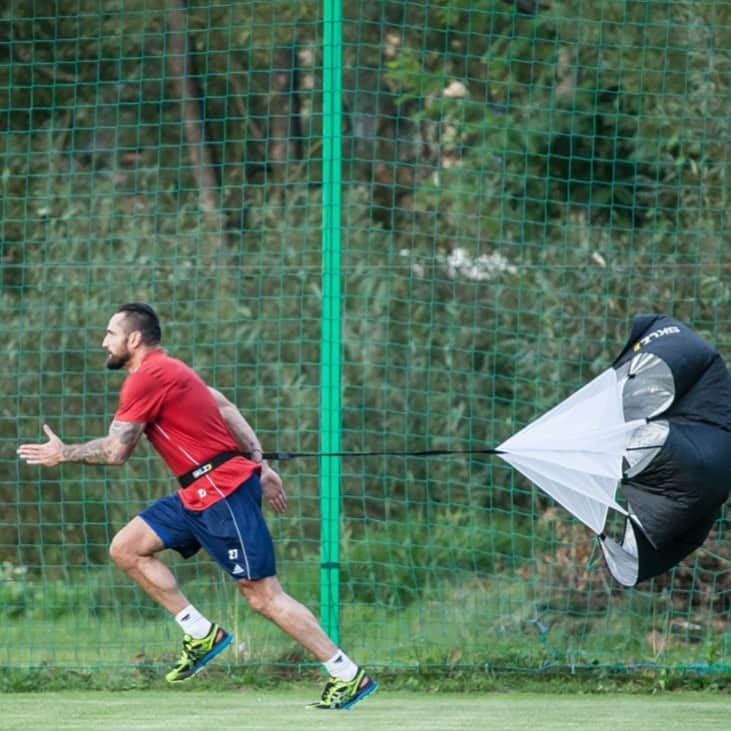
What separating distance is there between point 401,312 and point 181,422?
3.98m

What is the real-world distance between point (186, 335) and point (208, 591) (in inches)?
73.8

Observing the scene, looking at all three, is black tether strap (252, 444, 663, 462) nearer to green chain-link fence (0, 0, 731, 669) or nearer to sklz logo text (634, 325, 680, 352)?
sklz logo text (634, 325, 680, 352)

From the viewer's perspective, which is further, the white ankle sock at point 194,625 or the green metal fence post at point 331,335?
the green metal fence post at point 331,335

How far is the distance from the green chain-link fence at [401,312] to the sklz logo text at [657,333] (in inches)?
77.8

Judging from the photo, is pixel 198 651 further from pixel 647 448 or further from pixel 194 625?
pixel 647 448

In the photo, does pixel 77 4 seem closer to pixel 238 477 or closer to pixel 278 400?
pixel 278 400

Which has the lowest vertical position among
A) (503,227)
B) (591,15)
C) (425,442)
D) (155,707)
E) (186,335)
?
(155,707)

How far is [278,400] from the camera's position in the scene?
35.1ft

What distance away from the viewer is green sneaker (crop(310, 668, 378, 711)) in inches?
298

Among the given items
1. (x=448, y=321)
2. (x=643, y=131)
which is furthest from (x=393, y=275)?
(x=643, y=131)

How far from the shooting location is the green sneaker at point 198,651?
25.0 ft

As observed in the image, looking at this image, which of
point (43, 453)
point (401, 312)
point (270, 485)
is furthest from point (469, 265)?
point (43, 453)

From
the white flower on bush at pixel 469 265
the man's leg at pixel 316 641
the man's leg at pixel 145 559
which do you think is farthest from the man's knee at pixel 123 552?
the white flower on bush at pixel 469 265

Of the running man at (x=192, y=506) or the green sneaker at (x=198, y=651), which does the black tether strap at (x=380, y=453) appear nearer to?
the running man at (x=192, y=506)
